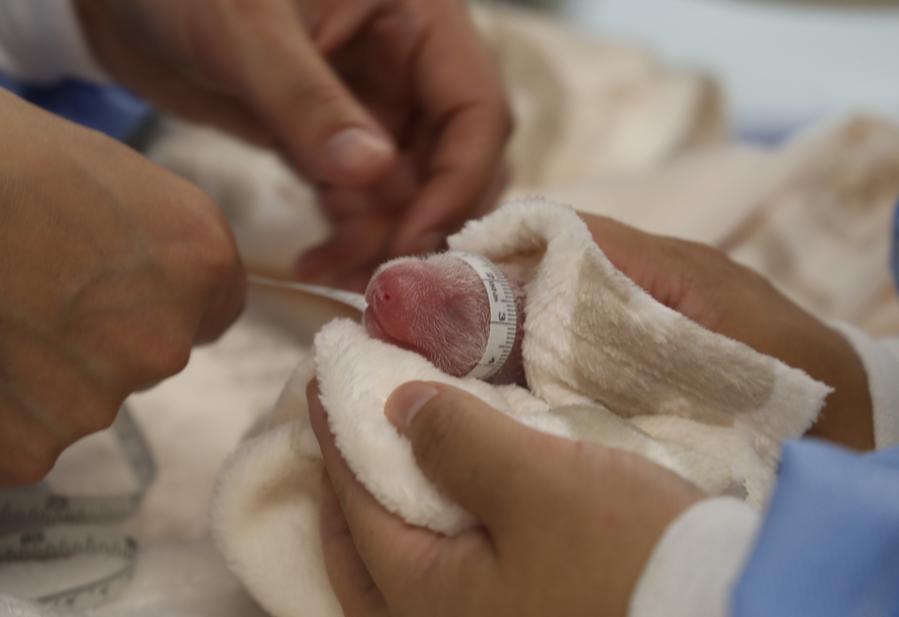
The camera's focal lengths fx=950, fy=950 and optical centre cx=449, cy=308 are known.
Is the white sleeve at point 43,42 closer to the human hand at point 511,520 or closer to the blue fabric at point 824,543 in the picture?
the human hand at point 511,520

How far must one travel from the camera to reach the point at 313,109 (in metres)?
0.72

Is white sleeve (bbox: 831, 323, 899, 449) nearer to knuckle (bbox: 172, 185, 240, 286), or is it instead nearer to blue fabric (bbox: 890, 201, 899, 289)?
blue fabric (bbox: 890, 201, 899, 289)

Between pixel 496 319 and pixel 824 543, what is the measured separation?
180mm

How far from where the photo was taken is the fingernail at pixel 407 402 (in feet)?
1.38

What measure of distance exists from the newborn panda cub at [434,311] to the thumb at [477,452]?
4 centimetres

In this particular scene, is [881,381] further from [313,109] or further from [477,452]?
[313,109]

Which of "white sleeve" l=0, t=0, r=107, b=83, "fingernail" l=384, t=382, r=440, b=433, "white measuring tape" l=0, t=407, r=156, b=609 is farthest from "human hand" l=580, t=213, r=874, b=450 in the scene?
"white sleeve" l=0, t=0, r=107, b=83

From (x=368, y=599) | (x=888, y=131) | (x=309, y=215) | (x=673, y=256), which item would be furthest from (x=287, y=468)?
(x=888, y=131)

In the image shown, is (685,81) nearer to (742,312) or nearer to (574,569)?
(742,312)

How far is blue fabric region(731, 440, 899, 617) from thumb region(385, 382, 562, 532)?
3.6 inches

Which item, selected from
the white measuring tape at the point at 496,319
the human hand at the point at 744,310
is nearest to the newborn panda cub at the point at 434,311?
the white measuring tape at the point at 496,319

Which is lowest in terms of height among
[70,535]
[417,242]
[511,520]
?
[70,535]

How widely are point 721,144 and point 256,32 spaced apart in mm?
708

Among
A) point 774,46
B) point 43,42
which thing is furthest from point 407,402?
point 774,46
